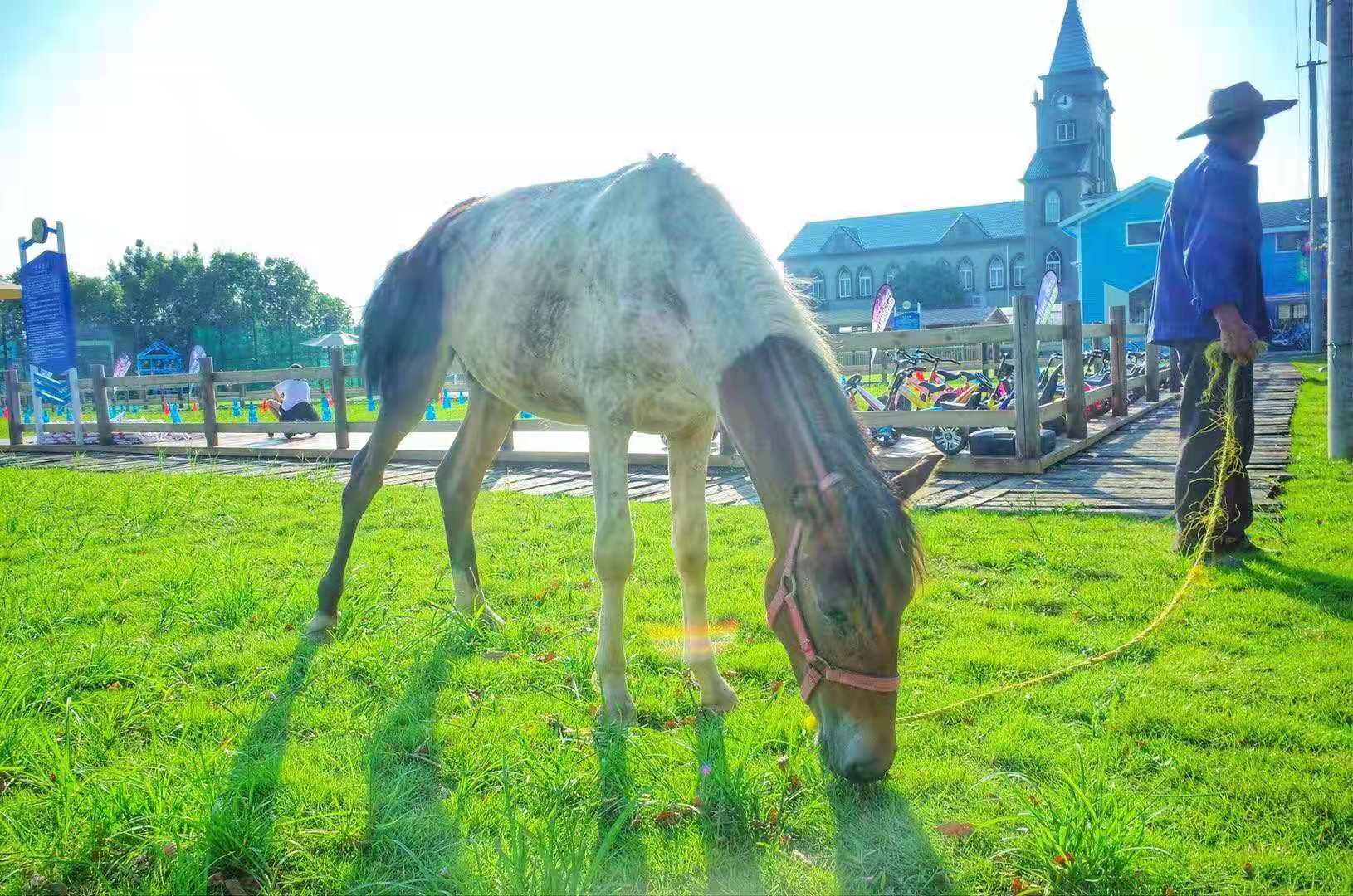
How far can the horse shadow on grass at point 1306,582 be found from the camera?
365cm

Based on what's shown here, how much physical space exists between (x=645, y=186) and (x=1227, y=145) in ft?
10.4

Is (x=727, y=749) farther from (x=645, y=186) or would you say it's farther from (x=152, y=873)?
(x=645, y=186)

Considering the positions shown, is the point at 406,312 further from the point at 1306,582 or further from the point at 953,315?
the point at 953,315

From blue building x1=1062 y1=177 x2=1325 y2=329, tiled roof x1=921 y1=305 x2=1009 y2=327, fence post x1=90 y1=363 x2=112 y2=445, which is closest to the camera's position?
fence post x1=90 y1=363 x2=112 y2=445

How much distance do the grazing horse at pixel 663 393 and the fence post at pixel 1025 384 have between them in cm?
500

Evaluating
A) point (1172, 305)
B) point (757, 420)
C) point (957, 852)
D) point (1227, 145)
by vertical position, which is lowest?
point (957, 852)

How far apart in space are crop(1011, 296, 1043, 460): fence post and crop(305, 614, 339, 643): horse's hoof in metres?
5.85

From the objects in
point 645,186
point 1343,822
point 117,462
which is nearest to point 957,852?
point 1343,822

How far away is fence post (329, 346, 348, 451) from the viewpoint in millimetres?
11172

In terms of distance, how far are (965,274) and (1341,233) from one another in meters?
63.8

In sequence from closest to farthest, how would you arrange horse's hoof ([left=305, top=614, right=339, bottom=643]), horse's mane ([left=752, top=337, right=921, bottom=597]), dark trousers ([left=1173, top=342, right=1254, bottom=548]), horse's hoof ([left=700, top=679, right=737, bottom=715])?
1. horse's mane ([left=752, top=337, right=921, bottom=597])
2. horse's hoof ([left=700, top=679, right=737, bottom=715])
3. horse's hoof ([left=305, top=614, right=339, bottom=643])
4. dark trousers ([left=1173, top=342, right=1254, bottom=548])

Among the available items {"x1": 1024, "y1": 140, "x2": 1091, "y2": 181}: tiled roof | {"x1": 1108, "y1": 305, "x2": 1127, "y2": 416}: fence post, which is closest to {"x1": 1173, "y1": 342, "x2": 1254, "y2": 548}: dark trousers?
{"x1": 1108, "y1": 305, "x2": 1127, "y2": 416}: fence post

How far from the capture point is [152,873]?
6.73 feet

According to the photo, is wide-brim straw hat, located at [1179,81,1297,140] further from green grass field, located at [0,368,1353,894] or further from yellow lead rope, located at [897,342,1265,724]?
green grass field, located at [0,368,1353,894]
